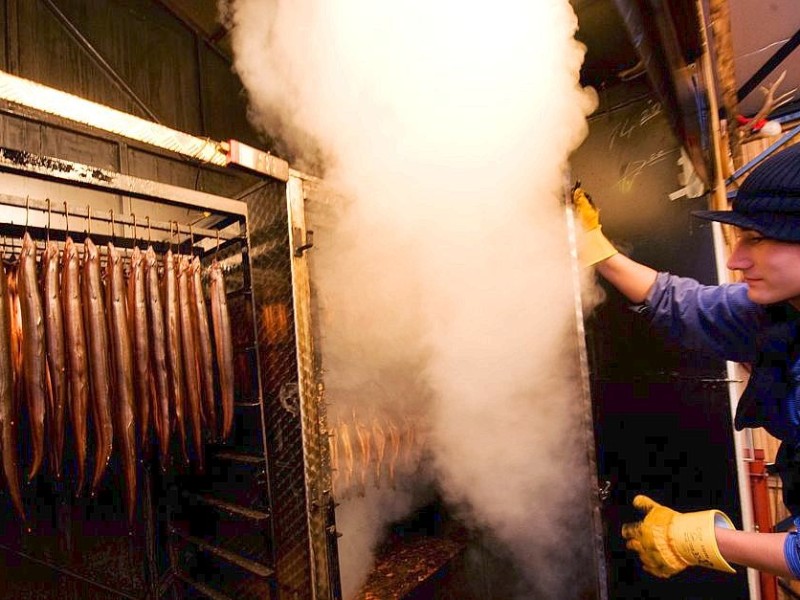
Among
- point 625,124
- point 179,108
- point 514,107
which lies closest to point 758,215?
point 514,107

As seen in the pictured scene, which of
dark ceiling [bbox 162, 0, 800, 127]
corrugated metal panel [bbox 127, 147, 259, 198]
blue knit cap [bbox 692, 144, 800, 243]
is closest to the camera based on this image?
blue knit cap [bbox 692, 144, 800, 243]

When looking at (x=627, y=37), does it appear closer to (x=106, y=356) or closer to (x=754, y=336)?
(x=754, y=336)

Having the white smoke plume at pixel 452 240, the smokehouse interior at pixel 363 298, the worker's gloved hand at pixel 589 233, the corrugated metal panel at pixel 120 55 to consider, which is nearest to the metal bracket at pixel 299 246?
the smokehouse interior at pixel 363 298

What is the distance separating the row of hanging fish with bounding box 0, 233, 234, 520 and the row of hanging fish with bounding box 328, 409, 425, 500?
945 mm

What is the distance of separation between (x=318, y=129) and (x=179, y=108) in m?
1.59

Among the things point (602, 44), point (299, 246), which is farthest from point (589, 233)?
point (602, 44)

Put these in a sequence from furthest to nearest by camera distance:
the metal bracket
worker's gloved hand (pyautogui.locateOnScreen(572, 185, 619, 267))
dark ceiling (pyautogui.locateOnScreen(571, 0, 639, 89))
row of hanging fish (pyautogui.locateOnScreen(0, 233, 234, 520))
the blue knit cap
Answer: dark ceiling (pyautogui.locateOnScreen(571, 0, 639, 89))
worker's gloved hand (pyautogui.locateOnScreen(572, 185, 619, 267))
the metal bracket
row of hanging fish (pyautogui.locateOnScreen(0, 233, 234, 520))
the blue knit cap

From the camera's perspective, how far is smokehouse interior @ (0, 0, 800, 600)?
6.20 feet

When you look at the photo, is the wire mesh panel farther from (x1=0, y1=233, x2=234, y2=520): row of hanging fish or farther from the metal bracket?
(x1=0, y1=233, x2=234, y2=520): row of hanging fish

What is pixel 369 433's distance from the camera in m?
3.05

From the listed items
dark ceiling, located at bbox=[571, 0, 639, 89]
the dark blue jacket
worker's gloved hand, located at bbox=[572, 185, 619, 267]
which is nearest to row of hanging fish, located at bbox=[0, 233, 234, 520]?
worker's gloved hand, located at bbox=[572, 185, 619, 267]

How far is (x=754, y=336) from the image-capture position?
6.68ft

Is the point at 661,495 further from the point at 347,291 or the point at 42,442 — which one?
the point at 42,442

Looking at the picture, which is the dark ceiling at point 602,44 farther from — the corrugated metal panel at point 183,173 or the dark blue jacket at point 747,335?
the corrugated metal panel at point 183,173
